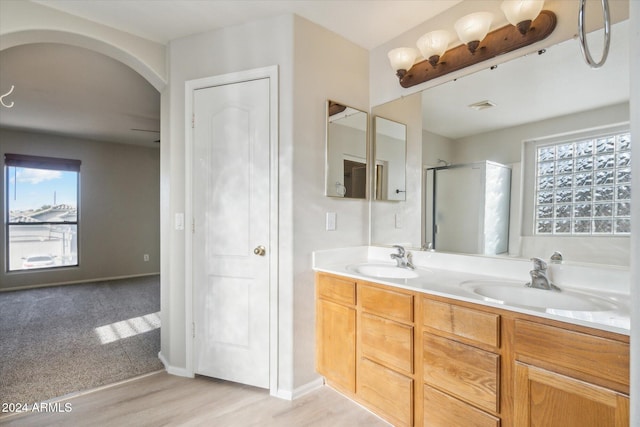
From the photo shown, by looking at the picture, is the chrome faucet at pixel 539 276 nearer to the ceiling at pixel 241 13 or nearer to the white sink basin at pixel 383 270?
the white sink basin at pixel 383 270

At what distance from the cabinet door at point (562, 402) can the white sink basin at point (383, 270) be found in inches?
36.3

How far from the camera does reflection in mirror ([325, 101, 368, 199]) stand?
2266 millimetres

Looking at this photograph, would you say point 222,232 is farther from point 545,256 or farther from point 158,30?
point 545,256

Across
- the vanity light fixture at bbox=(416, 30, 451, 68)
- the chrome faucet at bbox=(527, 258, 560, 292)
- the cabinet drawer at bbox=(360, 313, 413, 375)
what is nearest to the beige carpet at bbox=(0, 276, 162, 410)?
the cabinet drawer at bbox=(360, 313, 413, 375)

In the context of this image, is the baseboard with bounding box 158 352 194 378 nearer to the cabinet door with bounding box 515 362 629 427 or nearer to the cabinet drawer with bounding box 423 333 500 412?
the cabinet drawer with bounding box 423 333 500 412

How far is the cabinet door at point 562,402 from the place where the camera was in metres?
1.05

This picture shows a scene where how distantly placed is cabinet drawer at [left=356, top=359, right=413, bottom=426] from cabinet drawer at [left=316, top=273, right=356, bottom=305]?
1.20ft

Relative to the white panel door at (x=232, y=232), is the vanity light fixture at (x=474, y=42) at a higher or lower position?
higher

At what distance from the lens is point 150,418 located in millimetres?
1866

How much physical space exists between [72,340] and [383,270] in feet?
9.63

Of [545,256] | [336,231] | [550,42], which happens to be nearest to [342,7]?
[550,42]

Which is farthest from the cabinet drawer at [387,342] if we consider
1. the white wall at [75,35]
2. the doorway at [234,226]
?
the white wall at [75,35]

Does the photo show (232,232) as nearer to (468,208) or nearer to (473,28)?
(468,208)

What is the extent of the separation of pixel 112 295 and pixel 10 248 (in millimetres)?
1919
